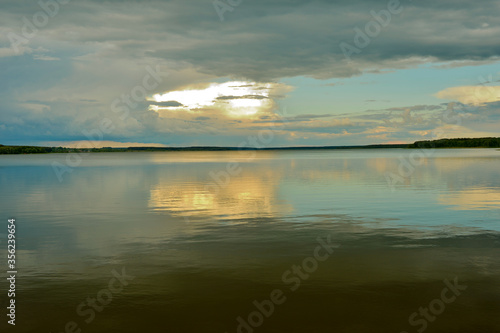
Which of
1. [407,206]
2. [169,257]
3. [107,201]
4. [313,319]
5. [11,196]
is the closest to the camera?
[313,319]

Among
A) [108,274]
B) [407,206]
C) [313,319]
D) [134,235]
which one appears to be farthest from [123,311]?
[407,206]

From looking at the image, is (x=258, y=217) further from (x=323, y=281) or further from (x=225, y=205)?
(x=323, y=281)

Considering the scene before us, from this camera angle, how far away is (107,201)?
141 feet

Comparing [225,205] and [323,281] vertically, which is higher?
[225,205]

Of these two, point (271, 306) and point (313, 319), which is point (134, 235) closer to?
point (271, 306)

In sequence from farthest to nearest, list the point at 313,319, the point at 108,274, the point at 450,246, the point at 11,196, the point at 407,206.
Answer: the point at 11,196, the point at 407,206, the point at 450,246, the point at 108,274, the point at 313,319

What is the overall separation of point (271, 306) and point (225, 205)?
78.6 feet

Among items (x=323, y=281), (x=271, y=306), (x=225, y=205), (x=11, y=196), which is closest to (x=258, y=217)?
(x=225, y=205)

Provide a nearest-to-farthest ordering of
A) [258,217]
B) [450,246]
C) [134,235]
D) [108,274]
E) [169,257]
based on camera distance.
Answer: [108,274] < [169,257] < [450,246] < [134,235] < [258,217]

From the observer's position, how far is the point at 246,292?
15305mm

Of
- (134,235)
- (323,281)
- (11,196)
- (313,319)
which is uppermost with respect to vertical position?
(11,196)

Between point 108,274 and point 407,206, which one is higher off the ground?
point 407,206

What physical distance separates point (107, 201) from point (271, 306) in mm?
32496

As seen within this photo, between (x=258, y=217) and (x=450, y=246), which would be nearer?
(x=450, y=246)
